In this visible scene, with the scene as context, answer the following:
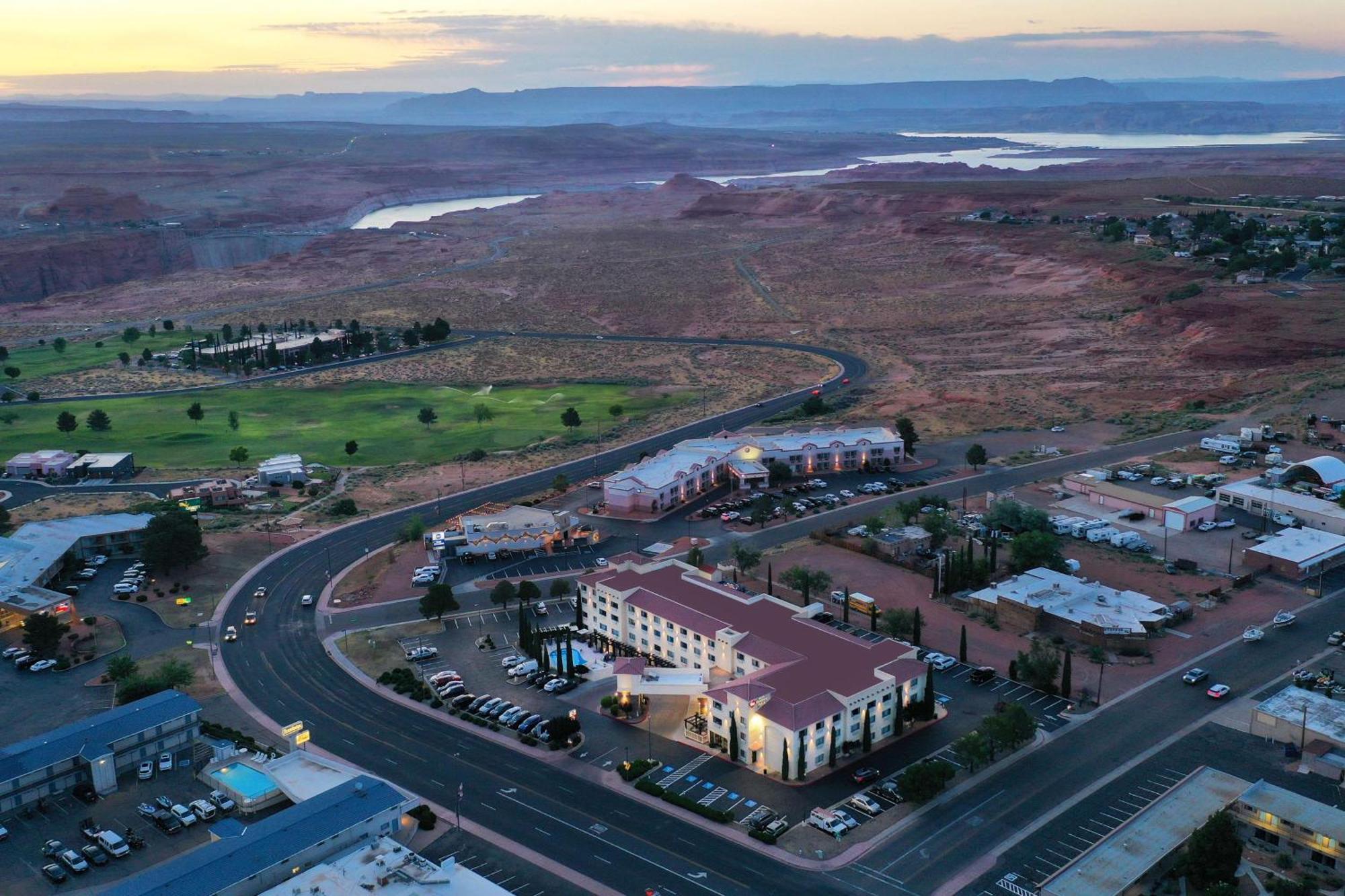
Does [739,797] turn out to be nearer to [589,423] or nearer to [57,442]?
[589,423]

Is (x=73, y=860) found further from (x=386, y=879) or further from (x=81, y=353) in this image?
(x=81, y=353)

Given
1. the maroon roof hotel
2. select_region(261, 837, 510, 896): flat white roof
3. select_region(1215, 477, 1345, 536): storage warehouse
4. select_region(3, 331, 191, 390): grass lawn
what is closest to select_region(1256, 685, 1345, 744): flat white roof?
the maroon roof hotel

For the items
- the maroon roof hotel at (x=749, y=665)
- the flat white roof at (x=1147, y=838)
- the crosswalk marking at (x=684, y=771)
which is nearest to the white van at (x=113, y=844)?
the crosswalk marking at (x=684, y=771)

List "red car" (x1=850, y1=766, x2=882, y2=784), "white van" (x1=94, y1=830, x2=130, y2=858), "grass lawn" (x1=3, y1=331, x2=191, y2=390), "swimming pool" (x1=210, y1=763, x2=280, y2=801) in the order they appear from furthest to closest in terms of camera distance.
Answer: "grass lawn" (x1=3, y1=331, x2=191, y2=390)
"red car" (x1=850, y1=766, x2=882, y2=784)
"swimming pool" (x1=210, y1=763, x2=280, y2=801)
"white van" (x1=94, y1=830, x2=130, y2=858)

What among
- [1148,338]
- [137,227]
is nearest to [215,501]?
[1148,338]

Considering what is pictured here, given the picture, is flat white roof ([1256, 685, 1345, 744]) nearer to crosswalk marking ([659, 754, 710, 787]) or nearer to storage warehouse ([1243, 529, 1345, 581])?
storage warehouse ([1243, 529, 1345, 581])

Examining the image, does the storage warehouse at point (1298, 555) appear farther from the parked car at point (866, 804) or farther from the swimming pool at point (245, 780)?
the swimming pool at point (245, 780)

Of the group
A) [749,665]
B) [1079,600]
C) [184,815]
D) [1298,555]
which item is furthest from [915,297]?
[184,815]
